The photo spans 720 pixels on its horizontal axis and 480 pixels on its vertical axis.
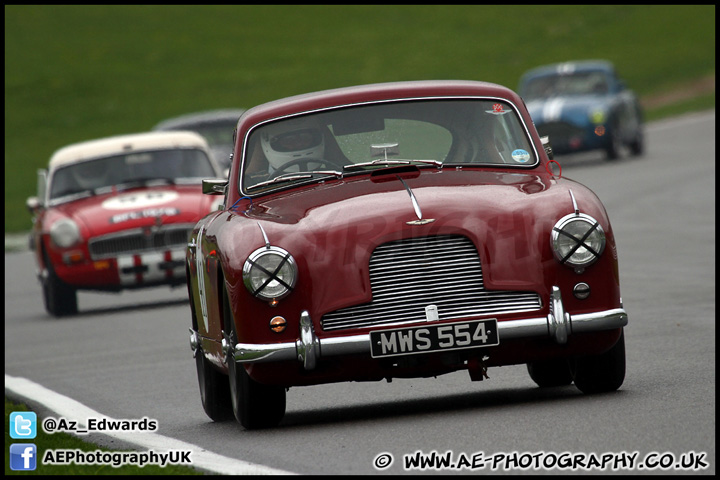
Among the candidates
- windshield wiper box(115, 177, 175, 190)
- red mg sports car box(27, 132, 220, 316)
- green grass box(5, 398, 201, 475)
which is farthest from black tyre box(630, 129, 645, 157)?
green grass box(5, 398, 201, 475)

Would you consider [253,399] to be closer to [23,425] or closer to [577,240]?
[23,425]

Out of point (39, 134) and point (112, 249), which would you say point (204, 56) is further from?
point (112, 249)

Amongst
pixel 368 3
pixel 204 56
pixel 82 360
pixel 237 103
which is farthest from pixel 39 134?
pixel 82 360

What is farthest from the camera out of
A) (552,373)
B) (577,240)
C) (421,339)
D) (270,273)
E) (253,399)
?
(552,373)

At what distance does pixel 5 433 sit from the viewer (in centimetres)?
783

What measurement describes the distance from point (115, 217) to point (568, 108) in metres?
12.8

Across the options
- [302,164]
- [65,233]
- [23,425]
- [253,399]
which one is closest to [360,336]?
[253,399]

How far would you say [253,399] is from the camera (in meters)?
7.31

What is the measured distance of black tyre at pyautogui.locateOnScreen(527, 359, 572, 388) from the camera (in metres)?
8.03

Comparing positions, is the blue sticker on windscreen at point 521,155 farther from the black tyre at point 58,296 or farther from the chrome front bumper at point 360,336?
the black tyre at point 58,296

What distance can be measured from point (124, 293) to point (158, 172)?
106 inches

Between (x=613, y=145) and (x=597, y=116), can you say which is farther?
(x=613, y=145)

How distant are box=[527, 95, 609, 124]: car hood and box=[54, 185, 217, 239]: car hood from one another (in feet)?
38.2

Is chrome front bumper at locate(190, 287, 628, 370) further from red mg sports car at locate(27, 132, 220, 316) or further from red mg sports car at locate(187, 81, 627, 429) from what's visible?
red mg sports car at locate(27, 132, 220, 316)
